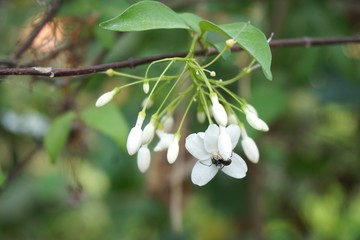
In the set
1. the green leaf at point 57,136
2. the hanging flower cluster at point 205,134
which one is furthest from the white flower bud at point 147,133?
the green leaf at point 57,136

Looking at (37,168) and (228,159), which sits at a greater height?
(228,159)

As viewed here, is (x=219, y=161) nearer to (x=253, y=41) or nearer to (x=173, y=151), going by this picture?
(x=173, y=151)

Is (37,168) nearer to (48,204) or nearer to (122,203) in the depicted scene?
(48,204)

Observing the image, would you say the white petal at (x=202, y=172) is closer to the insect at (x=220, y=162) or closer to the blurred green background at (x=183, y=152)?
the insect at (x=220, y=162)

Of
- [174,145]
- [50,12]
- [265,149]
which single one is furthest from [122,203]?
[174,145]

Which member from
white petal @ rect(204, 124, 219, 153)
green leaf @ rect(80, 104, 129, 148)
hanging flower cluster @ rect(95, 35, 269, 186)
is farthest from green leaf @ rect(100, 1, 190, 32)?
green leaf @ rect(80, 104, 129, 148)

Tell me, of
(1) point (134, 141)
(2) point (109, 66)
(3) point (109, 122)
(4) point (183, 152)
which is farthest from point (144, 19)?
(4) point (183, 152)
